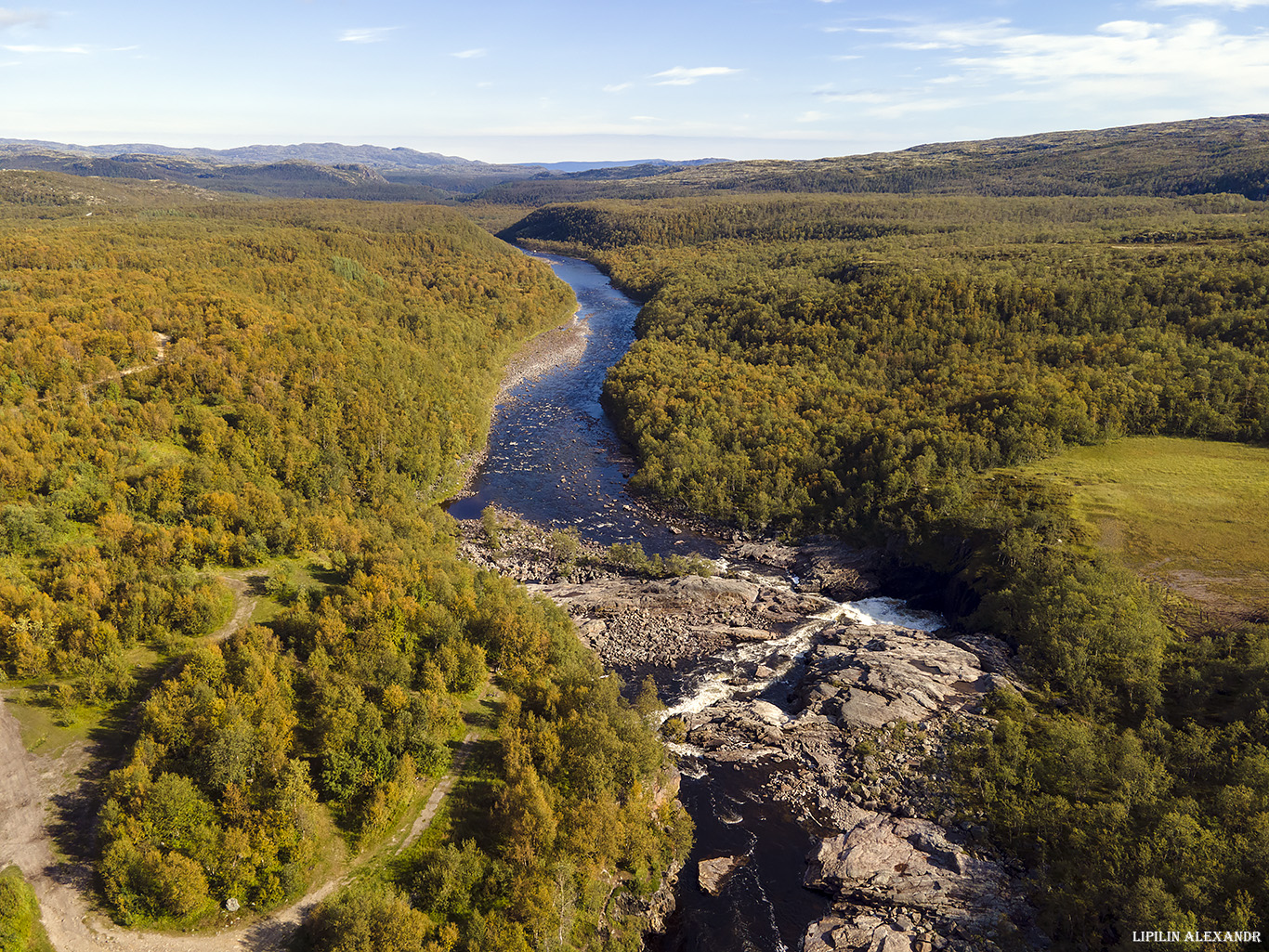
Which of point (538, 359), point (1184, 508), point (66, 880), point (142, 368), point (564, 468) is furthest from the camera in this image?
point (538, 359)

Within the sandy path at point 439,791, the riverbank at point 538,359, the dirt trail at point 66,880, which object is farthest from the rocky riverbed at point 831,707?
Result: the riverbank at point 538,359

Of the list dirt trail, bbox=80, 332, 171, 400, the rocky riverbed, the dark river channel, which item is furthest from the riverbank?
the rocky riverbed

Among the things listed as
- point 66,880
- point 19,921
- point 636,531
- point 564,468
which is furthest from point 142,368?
point 19,921

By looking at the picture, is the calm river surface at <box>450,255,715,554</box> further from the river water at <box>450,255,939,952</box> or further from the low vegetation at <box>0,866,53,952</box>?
the low vegetation at <box>0,866,53,952</box>

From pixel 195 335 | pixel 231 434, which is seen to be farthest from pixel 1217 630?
pixel 195 335

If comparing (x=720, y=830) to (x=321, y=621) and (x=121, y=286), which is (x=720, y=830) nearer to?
(x=321, y=621)

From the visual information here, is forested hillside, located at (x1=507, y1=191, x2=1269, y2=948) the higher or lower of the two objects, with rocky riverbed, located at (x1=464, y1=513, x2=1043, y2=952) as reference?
higher

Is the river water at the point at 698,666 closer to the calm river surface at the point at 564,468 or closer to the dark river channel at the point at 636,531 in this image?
the dark river channel at the point at 636,531

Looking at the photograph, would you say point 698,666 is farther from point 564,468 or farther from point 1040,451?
point 1040,451
